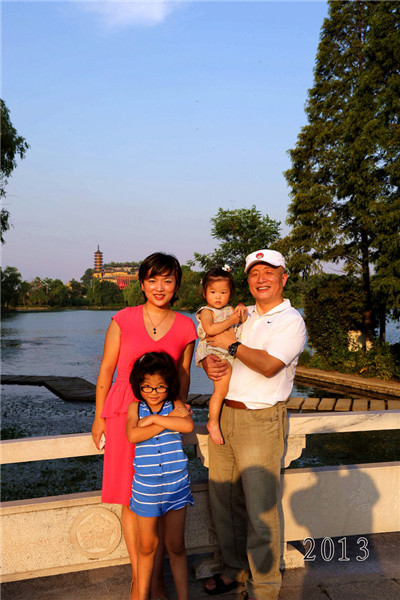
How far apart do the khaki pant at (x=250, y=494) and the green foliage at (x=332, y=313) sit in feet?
56.3

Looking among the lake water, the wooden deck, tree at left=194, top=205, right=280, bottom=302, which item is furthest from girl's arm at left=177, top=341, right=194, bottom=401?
tree at left=194, top=205, right=280, bottom=302

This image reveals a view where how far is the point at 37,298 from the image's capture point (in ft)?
452

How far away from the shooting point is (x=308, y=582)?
3094 mm

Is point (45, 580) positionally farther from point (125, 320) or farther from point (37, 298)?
point (37, 298)

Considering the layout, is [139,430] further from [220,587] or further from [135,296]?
[135,296]

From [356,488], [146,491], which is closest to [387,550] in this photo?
[356,488]

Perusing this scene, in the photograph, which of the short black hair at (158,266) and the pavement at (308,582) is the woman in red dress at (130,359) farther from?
the pavement at (308,582)

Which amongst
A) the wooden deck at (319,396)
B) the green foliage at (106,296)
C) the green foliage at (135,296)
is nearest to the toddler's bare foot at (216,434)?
the wooden deck at (319,396)

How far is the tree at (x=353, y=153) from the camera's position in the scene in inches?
672

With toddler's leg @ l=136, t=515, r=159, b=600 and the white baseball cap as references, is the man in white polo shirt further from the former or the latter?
toddler's leg @ l=136, t=515, r=159, b=600

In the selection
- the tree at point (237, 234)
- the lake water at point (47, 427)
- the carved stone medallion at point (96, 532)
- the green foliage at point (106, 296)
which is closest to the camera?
the carved stone medallion at point (96, 532)

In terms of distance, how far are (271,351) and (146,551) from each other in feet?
4.31

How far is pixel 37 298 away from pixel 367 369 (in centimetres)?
13052

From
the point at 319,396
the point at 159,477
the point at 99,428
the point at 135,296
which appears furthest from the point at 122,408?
the point at 135,296
